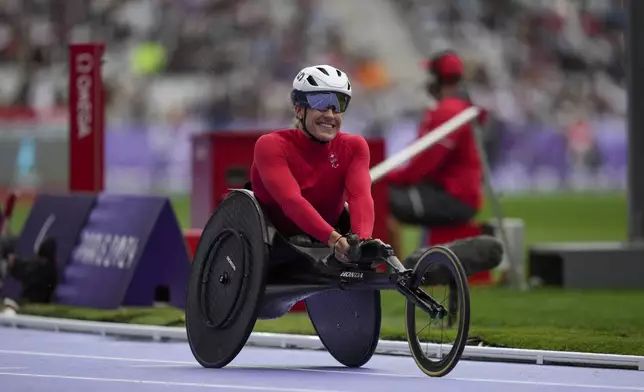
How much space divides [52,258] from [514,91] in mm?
26939

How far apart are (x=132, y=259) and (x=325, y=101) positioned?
3.88 m

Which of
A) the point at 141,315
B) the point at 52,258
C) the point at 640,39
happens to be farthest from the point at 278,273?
the point at 640,39

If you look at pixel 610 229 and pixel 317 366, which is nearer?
pixel 317 366

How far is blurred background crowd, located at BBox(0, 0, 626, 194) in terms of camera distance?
35.7 m

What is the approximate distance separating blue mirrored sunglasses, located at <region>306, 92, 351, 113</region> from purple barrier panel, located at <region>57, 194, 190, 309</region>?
145 inches

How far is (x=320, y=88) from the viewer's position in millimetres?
8555

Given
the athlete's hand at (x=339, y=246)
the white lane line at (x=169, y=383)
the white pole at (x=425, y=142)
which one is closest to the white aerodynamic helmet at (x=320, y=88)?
the athlete's hand at (x=339, y=246)

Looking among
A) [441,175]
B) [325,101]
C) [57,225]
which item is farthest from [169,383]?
[441,175]

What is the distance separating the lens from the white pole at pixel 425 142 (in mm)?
12453

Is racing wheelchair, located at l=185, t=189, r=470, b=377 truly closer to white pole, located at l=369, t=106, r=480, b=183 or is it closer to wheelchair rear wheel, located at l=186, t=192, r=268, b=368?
wheelchair rear wheel, located at l=186, t=192, r=268, b=368

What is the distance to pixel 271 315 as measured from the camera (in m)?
8.68

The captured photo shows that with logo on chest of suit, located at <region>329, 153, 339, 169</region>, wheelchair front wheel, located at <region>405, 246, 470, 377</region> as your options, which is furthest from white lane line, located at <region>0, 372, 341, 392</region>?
logo on chest of suit, located at <region>329, 153, 339, 169</region>

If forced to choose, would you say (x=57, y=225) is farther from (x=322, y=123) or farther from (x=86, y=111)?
(x=322, y=123)

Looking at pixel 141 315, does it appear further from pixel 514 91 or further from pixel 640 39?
pixel 514 91
